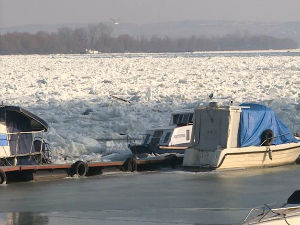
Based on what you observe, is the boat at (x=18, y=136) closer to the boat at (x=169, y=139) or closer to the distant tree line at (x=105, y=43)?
the boat at (x=169, y=139)

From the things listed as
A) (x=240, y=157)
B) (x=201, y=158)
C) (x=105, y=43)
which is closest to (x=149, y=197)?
(x=201, y=158)

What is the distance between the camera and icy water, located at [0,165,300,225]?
17031mm

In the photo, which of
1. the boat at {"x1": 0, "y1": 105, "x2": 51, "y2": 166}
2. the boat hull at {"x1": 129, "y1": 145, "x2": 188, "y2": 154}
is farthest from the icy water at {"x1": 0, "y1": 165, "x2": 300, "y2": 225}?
the boat hull at {"x1": 129, "y1": 145, "x2": 188, "y2": 154}

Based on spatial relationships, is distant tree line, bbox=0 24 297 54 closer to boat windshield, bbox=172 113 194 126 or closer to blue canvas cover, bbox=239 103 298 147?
boat windshield, bbox=172 113 194 126

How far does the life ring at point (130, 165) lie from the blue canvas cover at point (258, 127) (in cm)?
281

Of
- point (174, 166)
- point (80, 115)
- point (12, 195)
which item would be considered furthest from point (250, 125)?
point (80, 115)

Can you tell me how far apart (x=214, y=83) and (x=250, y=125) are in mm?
22059

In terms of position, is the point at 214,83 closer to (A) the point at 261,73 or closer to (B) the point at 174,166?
(A) the point at 261,73

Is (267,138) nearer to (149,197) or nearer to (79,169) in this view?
(79,169)

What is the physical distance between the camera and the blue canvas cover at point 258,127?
2562cm

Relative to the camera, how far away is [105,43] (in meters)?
A: 140

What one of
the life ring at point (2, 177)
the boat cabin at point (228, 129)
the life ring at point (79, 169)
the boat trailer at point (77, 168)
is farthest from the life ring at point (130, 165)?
the life ring at point (2, 177)

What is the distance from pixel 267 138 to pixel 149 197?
6981 mm

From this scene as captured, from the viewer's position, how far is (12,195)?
801 inches
